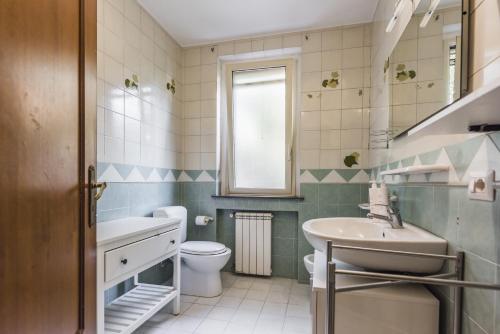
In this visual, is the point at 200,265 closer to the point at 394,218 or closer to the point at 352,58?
the point at 394,218

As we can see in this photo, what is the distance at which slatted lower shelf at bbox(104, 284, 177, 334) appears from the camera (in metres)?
1.53

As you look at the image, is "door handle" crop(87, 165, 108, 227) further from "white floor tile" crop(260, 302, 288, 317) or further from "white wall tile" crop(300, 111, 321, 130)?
"white wall tile" crop(300, 111, 321, 130)

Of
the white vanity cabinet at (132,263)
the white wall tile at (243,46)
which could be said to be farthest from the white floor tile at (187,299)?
the white wall tile at (243,46)

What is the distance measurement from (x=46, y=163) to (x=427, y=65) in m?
1.59

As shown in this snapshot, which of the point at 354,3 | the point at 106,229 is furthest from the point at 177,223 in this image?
the point at 354,3

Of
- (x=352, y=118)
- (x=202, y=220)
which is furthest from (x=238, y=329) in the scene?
(x=352, y=118)

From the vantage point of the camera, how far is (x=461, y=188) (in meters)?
0.91

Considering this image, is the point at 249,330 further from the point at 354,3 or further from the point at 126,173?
the point at 354,3

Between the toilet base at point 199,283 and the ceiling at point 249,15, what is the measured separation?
225 cm

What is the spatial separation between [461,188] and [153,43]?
8.31ft

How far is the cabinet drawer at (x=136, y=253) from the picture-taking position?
4.52 ft

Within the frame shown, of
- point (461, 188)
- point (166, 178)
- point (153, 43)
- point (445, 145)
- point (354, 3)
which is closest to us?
point (461, 188)

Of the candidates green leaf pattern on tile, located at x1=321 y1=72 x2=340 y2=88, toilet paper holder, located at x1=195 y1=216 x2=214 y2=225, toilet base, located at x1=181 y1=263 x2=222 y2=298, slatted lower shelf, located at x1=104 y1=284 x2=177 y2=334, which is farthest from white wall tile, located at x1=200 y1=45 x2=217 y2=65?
slatted lower shelf, located at x1=104 y1=284 x2=177 y2=334

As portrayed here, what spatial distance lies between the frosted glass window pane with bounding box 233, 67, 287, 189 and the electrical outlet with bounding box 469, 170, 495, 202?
2.06m
